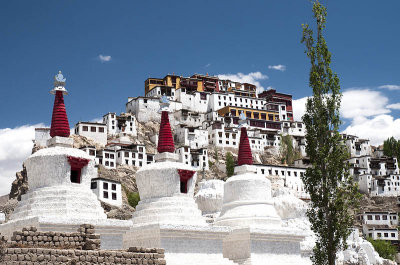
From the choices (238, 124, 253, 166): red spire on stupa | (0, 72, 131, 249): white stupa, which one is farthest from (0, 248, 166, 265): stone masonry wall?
(238, 124, 253, 166): red spire on stupa

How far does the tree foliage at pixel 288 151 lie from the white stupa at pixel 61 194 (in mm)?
77295

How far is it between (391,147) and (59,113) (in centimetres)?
9605

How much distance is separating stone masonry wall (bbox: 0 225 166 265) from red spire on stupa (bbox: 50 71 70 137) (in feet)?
26.3

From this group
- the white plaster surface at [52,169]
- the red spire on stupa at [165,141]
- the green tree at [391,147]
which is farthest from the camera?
the green tree at [391,147]

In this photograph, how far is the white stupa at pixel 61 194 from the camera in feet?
76.1

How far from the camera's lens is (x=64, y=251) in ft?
54.1

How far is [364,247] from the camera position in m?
49.0

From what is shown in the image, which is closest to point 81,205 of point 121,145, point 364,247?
point 364,247

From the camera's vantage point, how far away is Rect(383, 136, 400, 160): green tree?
10954 cm

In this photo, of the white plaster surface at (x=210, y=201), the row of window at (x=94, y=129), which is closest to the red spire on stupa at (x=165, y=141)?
the white plaster surface at (x=210, y=201)

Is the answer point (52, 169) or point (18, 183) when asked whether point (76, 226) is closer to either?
point (52, 169)

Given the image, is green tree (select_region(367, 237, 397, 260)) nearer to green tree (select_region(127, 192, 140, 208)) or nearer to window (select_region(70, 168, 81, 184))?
green tree (select_region(127, 192, 140, 208))

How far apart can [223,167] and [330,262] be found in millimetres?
67503

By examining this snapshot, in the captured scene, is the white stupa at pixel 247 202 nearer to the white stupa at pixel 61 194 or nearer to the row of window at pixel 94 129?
the white stupa at pixel 61 194
